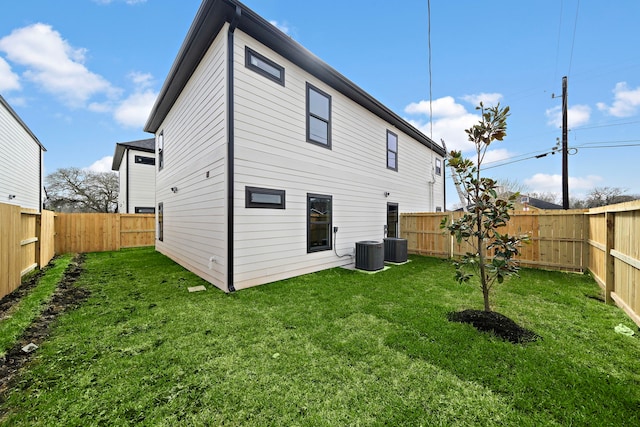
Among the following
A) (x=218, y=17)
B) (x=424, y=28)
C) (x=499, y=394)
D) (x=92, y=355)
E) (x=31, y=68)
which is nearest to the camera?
(x=499, y=394)

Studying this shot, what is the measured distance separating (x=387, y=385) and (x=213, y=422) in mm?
1350

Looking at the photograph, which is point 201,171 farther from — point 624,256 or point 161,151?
point 624,256

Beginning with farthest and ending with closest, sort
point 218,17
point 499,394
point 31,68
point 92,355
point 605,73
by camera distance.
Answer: point 605,73 < point 31,68 < point 218,17 < point 92,355 < point 499,394

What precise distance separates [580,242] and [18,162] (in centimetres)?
1922

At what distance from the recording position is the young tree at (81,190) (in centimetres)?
2166

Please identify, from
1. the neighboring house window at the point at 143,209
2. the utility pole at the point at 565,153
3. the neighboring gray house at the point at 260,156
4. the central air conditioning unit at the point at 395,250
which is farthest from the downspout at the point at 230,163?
the neighboring house window at the point at 143,209

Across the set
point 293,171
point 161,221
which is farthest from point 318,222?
point 161,221

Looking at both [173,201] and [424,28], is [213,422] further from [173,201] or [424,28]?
[424,28]

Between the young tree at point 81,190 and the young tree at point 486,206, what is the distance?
2856 centimetres

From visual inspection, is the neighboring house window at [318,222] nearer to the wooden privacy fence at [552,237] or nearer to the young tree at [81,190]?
the wooden privacy fence at [552,237]

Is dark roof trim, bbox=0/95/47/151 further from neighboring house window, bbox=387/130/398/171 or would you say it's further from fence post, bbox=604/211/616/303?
fence post, bbox=604/211/616/303

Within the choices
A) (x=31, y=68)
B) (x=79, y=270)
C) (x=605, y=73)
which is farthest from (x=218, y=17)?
(x=605, y=73)

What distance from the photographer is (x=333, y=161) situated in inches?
273

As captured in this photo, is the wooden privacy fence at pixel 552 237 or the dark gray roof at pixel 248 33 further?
the wooden privacy fence at pixel 552 237
